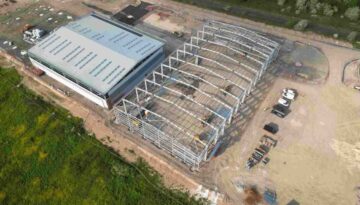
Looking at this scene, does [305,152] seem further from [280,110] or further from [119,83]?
[119,83]

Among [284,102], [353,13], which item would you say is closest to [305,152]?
[284,102]

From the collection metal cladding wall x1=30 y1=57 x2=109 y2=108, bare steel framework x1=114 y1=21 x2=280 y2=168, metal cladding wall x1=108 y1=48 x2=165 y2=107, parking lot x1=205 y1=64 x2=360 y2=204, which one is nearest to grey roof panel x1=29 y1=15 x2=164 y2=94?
metal cladding wall x1=108 y1=48 x2=165 y2=107

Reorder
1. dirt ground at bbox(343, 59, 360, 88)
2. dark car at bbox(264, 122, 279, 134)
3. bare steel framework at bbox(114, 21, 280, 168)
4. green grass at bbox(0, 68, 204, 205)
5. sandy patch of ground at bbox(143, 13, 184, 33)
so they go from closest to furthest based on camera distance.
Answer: green grass at bbox(0, 68, 204, 205), bare steel framework at bbox(114, 21, 280, 168), dark car at bbox(264, 122, 279, 134), dirt ground at bbox(343, 59, 360, 88), sandy patch of ground at bbox(143, 13, 184, 33)

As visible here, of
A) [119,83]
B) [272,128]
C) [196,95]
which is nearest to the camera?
[272,128]

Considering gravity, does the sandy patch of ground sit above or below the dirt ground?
below

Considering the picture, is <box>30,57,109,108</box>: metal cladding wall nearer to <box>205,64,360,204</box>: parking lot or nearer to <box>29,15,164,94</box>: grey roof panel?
<box>29,15,164,94</box>: grey roof panel

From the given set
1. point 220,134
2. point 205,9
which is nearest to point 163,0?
point 205,9

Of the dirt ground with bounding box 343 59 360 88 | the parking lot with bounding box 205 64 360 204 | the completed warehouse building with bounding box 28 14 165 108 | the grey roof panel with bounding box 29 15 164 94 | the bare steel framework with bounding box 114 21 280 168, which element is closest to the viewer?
the parking lot with bounding box 205 64 360 204

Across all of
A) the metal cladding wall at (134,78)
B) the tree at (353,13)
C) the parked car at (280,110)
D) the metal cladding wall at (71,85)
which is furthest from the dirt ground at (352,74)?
the metal cladding wall at (71,85)
